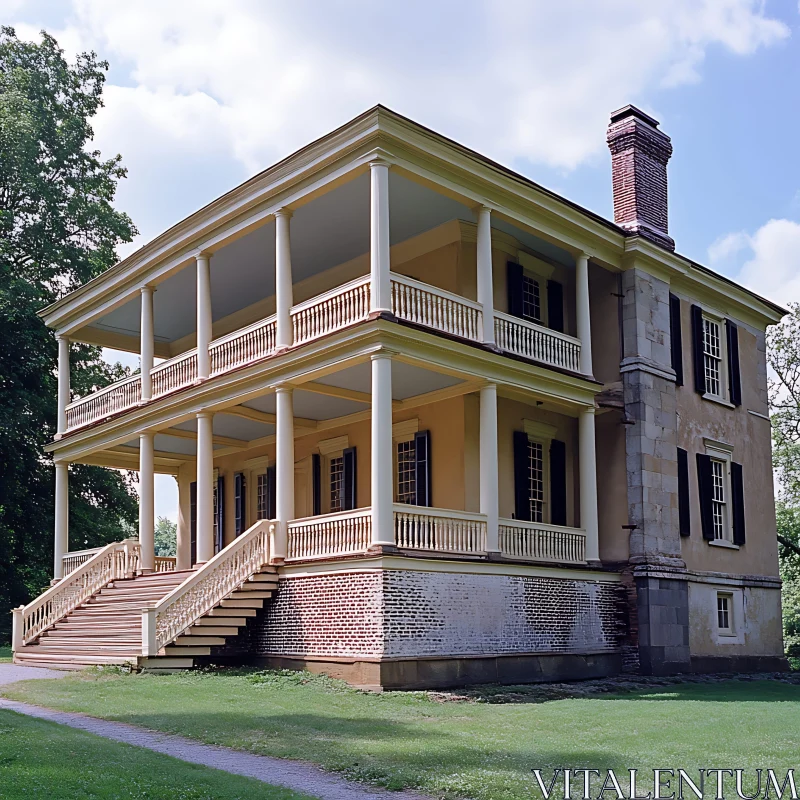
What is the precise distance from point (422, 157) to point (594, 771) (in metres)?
11.4

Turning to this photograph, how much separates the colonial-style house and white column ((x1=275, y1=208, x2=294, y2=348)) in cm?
5

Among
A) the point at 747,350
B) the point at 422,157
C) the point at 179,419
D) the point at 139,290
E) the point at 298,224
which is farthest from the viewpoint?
the point at 747,350

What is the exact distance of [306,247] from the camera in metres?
22.0

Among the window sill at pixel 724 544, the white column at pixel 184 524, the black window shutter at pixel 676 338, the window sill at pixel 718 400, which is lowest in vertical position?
the window sill at pixel 724 544

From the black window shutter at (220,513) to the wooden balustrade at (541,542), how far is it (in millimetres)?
10681

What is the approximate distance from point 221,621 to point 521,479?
680 centimetres

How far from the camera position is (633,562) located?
21.1 m

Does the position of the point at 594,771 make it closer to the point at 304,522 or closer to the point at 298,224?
the point at 304,522

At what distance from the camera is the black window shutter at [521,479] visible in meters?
21.1

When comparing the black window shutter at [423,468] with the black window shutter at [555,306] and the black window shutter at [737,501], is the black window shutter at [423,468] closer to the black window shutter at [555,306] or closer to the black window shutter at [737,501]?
the black window shutter at [555,306]

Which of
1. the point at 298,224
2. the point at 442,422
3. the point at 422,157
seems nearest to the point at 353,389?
the point at 442,422

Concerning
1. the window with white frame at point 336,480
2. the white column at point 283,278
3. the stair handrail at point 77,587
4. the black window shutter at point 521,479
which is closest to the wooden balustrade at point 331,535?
the white column at point 283,278

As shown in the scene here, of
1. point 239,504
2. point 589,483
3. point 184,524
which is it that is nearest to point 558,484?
point 589,483

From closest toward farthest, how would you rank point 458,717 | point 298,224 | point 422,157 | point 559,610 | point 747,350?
1. point 458,717
2. point 422,157
3. point 559,610
4. point 298,224
5. point 747,350
